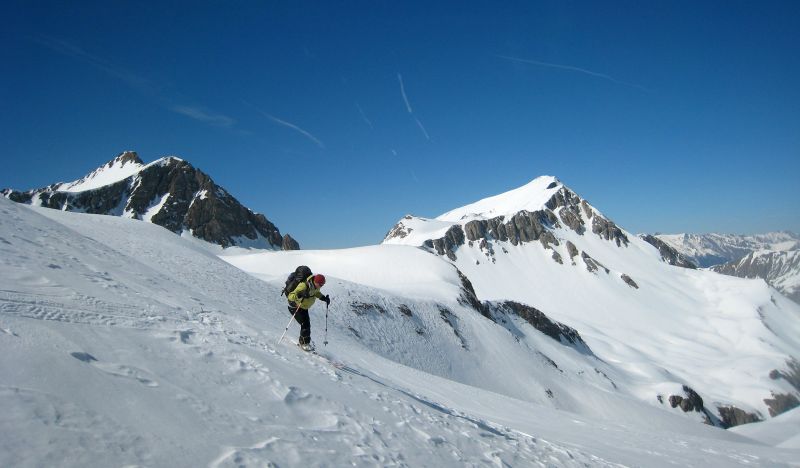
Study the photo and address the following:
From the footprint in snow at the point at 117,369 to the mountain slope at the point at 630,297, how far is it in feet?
269

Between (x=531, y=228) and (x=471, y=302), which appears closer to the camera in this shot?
(x=471, y=302)

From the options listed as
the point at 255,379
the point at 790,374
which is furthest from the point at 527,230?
the point at 255,379

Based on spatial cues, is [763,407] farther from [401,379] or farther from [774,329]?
[401,379]

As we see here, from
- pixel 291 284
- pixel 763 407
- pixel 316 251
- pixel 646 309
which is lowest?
pixel 763 407

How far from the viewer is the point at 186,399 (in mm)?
6609

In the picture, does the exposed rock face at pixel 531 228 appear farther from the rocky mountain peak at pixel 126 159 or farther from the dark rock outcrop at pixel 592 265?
the rocky mountain peak at pixel 126 159

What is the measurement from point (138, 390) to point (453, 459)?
5.81m

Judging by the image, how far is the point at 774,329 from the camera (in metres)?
133

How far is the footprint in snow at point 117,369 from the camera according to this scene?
254 inches

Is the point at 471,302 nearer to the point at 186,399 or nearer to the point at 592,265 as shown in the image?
the point at 186,399

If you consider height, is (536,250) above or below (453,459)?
above

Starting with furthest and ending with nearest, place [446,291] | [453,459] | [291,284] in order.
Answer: [446,291] < [291,284] < [453,459]

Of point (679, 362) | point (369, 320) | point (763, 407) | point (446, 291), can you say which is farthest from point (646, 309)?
point (369, 320)

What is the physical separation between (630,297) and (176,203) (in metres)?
139
